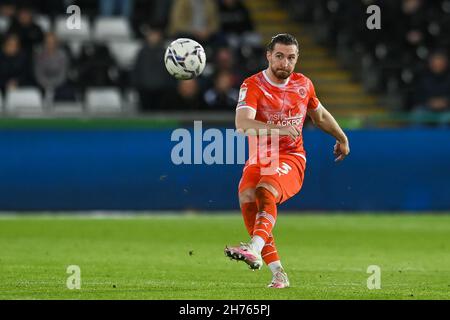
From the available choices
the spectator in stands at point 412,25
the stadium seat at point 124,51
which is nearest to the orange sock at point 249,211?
the stadium seat at point 124,51

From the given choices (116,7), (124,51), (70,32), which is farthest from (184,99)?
(70,32)

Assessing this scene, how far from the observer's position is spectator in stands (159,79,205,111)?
2023 cm

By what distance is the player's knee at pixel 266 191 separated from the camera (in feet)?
34.2

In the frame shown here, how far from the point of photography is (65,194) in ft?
63.5

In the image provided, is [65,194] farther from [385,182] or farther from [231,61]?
[385,182]

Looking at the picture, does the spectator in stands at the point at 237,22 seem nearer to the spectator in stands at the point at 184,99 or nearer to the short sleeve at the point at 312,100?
the spectator in stands at the point at 184,99

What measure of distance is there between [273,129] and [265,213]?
726mm

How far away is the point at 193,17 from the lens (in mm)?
22266

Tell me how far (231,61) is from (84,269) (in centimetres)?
929

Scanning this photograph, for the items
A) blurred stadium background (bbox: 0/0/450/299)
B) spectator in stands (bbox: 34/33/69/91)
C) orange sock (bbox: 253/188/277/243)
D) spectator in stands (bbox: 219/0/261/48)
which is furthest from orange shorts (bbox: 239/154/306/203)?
spectator in stands (bbox: 219/0/261/48)

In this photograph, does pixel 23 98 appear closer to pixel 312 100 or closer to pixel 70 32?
pixel 70 32

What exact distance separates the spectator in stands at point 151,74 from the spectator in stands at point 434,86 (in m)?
4.46

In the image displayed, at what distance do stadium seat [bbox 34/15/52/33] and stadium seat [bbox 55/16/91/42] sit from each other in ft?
0.50
